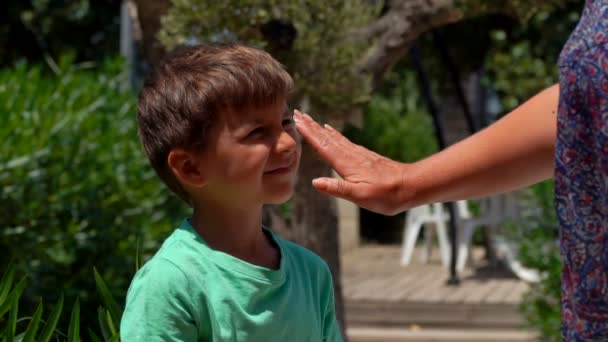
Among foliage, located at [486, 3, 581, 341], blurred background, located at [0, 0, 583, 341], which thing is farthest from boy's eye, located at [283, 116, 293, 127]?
foliage, located at [486, 3, 581, 341]

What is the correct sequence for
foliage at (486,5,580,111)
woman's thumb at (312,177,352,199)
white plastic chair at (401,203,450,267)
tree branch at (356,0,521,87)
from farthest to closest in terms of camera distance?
white plastic chair at (401,203,450,267), foliage at (486,5,580,111), tree branch at (356,0,521,87), woman's thumb at (312,177,352,199)

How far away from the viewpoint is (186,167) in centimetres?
210

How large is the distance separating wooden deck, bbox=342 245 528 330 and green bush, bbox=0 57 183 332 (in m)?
2.60

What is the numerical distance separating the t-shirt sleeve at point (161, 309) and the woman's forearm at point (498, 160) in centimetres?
54

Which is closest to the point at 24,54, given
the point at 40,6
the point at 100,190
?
the point at 40,6

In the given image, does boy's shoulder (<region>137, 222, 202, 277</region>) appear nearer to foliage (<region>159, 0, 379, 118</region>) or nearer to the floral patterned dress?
the floral patterned dress

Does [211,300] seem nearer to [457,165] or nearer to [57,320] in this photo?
[457,165]

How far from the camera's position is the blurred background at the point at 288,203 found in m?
3.99

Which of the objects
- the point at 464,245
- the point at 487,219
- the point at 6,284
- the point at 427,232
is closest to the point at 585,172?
the point at 6,284

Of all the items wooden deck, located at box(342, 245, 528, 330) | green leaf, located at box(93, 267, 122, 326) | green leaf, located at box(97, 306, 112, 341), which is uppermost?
green leaf, located at box(93, 267, 122, 326)

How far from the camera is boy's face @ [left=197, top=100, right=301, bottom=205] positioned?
2041 millimetres

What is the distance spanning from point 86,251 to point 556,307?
2519 mm

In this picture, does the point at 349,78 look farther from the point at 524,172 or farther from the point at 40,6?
the point at 40,6

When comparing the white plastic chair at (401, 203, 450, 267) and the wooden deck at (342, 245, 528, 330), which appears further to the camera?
the white plastic chair at (401, 203, 450, 267)
